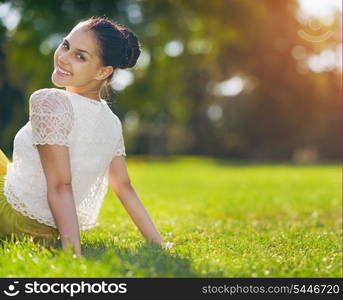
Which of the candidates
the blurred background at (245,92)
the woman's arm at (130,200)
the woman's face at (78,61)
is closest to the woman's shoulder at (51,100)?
the woman's face at (78,61)

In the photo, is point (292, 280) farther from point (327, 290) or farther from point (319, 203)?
point (319, 203)

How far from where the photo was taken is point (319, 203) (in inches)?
378

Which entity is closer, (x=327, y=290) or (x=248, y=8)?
(x=327, y=290)

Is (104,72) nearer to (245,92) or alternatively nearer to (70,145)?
(70,145)

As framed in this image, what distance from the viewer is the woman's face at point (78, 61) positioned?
3.81 meters

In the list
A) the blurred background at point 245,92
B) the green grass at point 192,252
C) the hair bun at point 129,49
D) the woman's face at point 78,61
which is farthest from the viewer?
the blurred background at point 245,92

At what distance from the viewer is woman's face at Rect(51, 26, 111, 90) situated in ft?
12.5

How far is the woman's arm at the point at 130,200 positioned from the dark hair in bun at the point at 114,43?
2.19 feet

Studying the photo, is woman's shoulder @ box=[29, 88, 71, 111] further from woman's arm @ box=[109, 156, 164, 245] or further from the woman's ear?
woman's arm @ box=[109, 156, 164, 245]

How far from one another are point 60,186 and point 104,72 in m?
0.79

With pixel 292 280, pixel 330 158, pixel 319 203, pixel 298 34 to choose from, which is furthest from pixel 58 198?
pixel 330 158

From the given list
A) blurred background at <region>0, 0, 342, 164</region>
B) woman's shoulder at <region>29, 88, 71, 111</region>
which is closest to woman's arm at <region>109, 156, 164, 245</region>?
woman's shoulder at <region>29, 88, 71, 111</region>

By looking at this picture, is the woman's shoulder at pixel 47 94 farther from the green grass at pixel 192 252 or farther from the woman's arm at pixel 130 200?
the green grass at pixel 192 252

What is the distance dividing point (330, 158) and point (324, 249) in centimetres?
4235
